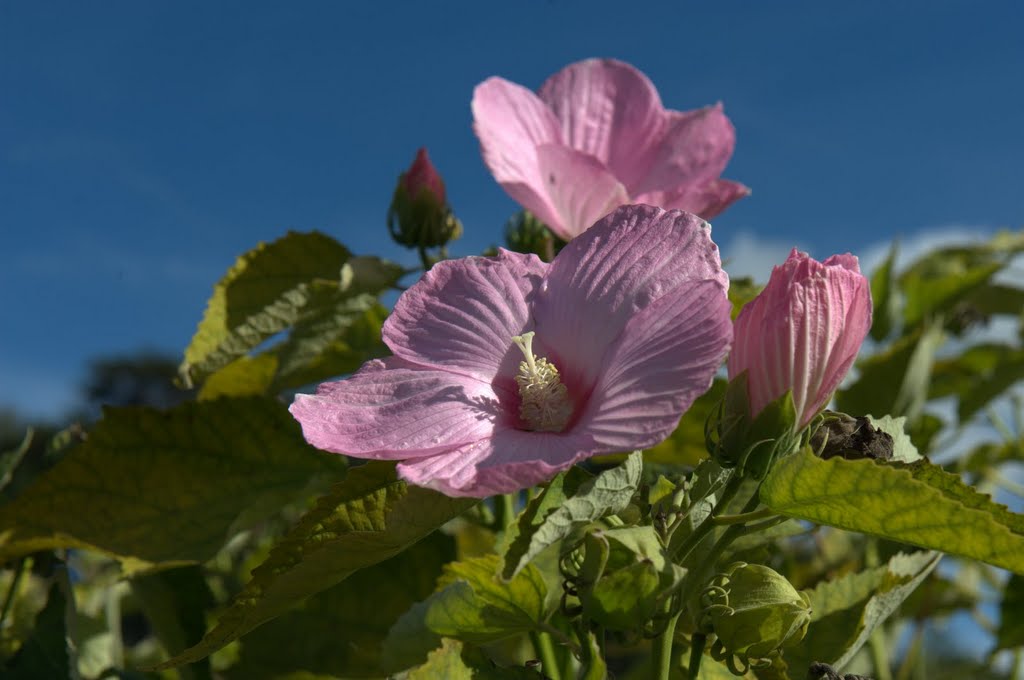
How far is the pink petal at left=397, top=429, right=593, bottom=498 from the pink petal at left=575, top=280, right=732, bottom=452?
2 centimetres

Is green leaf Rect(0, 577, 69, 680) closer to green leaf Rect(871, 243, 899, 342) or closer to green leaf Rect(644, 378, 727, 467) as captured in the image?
green leaf Rect(644, 378, 727, 467)

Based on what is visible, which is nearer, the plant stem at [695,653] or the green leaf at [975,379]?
the plant stem at [695,653]

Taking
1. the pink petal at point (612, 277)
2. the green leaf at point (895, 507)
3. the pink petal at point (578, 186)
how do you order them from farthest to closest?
the pink petal at point (578, 186) → the pink petal at point (612, 277) → the green leaf at point (895, 507)

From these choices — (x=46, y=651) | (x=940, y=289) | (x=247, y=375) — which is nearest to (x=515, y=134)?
(x=247, y=375)

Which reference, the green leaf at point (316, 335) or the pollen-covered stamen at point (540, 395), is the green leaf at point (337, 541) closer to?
the pollen-covered stamen at point (540, 395)

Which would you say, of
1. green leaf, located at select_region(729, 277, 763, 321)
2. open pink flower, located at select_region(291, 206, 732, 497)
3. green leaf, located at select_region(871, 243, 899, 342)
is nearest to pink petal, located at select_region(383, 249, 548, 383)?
open pink flower, located at select_region(291, 206, 732, 497)

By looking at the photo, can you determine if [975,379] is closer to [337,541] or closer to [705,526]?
[705,526]

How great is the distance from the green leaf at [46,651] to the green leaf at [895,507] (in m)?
0.81

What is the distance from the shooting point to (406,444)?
0.78 meters

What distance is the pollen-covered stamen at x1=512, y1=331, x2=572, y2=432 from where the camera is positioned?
833 mm

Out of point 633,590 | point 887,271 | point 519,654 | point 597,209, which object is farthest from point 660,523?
point 887,271

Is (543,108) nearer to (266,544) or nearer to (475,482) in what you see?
(475,482)

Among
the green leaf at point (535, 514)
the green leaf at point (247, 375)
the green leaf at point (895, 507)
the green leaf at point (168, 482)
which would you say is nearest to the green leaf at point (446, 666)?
the green leaf at point (535, 514)

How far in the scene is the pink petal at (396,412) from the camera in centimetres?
78
